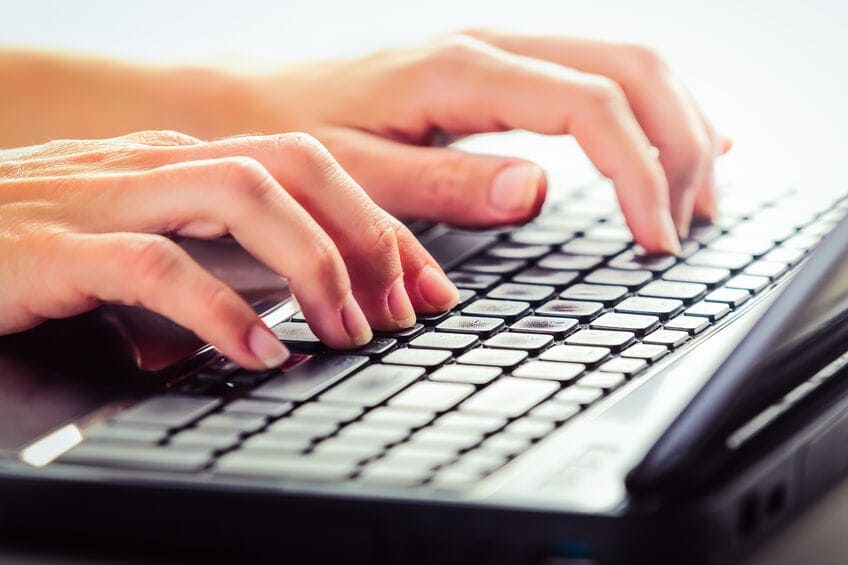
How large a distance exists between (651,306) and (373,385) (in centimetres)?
19

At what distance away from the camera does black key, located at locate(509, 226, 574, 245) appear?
0.87m

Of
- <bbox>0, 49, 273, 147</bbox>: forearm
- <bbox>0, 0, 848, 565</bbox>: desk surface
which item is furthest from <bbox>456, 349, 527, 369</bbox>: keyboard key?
<bbox>0, 0, 848, 565</bbox>: desk surface

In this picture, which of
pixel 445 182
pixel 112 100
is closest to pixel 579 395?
pixel 445 182

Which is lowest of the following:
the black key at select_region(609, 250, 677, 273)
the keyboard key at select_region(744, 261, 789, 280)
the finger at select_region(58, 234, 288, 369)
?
the keyboard key at select_region(744, 261, 789, 280)

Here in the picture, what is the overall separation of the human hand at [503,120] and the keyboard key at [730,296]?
0.30 feet

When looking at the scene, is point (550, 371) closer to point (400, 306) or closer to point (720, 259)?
point (400, 306)

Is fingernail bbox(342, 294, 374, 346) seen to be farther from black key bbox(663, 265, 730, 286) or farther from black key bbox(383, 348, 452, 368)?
black key bbox(663, 265, 730, 286)

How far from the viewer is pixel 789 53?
1766 mm

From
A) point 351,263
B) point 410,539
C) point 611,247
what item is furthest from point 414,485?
point 611,247

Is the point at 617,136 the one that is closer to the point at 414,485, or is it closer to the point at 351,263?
the point at 351,263

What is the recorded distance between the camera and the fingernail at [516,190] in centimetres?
87

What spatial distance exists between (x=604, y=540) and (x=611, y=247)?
432 millimetres

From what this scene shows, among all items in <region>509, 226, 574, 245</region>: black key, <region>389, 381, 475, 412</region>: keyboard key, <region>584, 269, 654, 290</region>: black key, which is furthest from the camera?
<region>509, 226, 574, 245</region>: black key

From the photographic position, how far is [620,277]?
780 mm
